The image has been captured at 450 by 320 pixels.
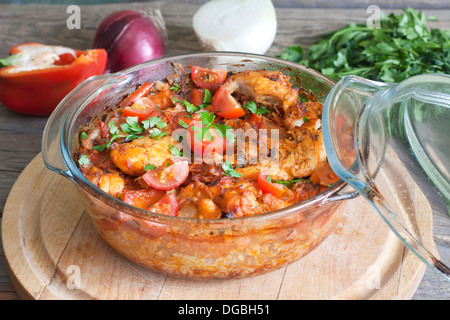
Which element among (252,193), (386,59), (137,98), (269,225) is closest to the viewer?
(269,225)

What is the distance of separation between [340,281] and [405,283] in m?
0.28

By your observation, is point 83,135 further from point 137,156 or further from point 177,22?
point 177,22

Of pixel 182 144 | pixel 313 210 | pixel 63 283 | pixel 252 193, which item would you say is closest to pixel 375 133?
pixel 313 210

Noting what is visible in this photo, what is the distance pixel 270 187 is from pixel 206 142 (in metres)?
0.38

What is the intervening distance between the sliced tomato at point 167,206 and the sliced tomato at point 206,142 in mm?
331

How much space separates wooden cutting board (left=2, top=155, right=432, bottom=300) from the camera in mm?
2180

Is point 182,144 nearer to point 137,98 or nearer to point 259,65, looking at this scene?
point 137,98

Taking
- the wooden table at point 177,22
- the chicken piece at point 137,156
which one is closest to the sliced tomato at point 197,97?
the chicken piece at point 137,156

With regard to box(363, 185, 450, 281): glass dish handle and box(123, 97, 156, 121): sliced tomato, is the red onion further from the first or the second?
box(363, 185, 450, 281): glass dish handle

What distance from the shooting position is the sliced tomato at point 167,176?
2.16 metres

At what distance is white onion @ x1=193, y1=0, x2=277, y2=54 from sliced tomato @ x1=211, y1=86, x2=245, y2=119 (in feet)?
3.80

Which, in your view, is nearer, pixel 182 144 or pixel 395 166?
pixel 395 166

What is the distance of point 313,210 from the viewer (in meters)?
1.98

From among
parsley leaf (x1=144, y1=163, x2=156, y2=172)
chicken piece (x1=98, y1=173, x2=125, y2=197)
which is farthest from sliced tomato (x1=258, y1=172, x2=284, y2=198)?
chicken piece (x1=98, y1=173, x2=125, y2=197)
